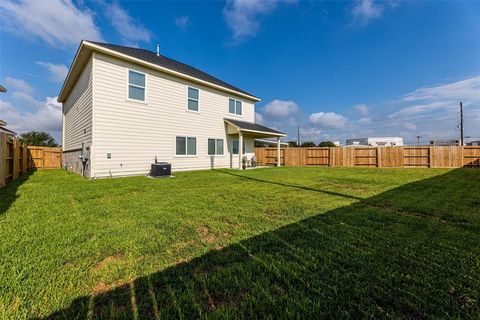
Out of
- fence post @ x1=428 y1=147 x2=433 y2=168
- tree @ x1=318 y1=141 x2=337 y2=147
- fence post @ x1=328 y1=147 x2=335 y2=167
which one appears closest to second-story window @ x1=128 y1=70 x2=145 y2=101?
fence post @ x1=328 y1=147 x2=335 y2=167

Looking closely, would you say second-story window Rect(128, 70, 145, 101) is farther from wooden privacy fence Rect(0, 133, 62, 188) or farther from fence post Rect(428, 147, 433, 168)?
fence post Rect(428, 147, 433, 168)

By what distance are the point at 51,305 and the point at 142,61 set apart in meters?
10.4

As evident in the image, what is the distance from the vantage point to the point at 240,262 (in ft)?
7.19

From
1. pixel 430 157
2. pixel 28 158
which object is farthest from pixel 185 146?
pixel 430 157

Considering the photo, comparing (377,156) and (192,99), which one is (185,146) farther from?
(377,156)

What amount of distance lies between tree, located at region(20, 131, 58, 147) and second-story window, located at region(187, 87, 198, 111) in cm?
3863

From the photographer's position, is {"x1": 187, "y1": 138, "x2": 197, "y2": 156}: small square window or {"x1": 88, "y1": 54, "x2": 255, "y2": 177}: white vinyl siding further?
{"x1": 187, "y1": 138, "x2": 197, "y2": 156}: small square window

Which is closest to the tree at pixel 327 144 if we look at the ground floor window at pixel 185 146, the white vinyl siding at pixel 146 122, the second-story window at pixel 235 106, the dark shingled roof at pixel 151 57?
the second-story window at pixel 235 106

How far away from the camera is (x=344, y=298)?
1617mm

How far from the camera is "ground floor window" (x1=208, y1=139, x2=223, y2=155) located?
1341cm

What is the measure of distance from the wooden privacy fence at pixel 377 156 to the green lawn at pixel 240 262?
13.7 metres

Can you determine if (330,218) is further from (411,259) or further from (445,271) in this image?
(445,271)

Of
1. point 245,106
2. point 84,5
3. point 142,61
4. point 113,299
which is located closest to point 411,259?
point 113,299

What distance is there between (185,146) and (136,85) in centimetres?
391
